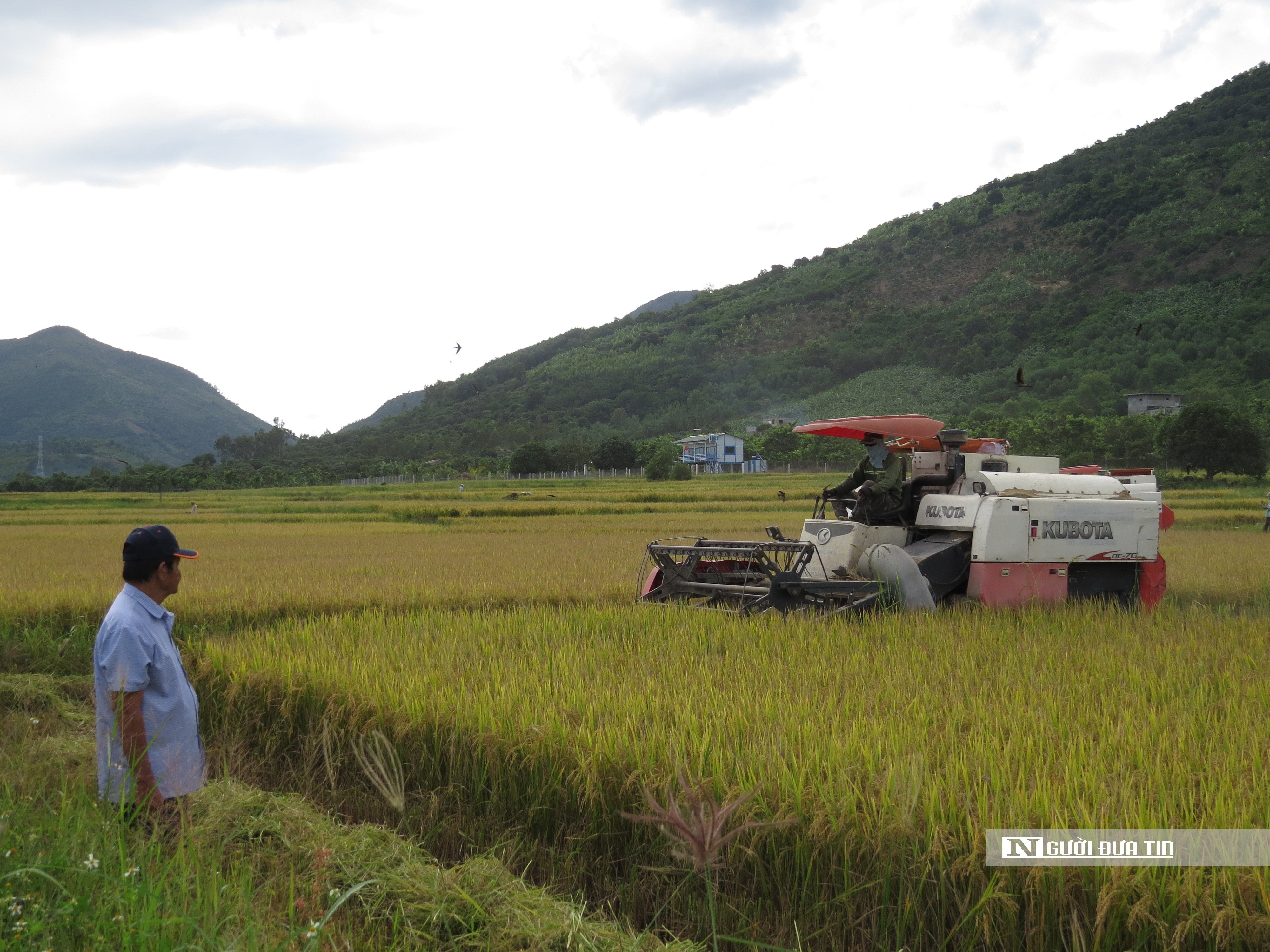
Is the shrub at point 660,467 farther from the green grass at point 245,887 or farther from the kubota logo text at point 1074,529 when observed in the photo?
the green grass at point 245,887

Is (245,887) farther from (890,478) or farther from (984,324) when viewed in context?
(984,324)

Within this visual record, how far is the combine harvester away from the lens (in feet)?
25.6

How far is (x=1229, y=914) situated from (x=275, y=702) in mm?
5361

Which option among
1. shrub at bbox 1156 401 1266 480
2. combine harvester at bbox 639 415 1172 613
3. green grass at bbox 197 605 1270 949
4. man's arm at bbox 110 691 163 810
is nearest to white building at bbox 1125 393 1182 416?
shrub at bbox 1156 401 1266 480

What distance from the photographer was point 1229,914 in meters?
2.46

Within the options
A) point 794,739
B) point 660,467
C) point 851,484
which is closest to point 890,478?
point 851,484

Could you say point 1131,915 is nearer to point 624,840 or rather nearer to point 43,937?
point 624,840

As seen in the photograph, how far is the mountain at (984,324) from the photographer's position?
255 feet

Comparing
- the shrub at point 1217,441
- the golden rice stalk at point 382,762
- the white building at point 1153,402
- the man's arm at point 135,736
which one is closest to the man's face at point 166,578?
the man's arm at point 135,736

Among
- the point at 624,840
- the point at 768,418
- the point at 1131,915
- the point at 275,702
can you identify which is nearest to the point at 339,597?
the point at 275,702

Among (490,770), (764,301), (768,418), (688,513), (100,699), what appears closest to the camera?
(100,699)

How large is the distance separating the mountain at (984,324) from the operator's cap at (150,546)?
203ft

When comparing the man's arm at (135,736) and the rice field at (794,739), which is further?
the man's arm at (135,736)

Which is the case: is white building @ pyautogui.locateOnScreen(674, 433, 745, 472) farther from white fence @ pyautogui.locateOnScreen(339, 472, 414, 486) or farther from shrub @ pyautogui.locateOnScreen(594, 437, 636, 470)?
white fence @ pyautogui.locateOnScreen(339, 472, 414, 486)
